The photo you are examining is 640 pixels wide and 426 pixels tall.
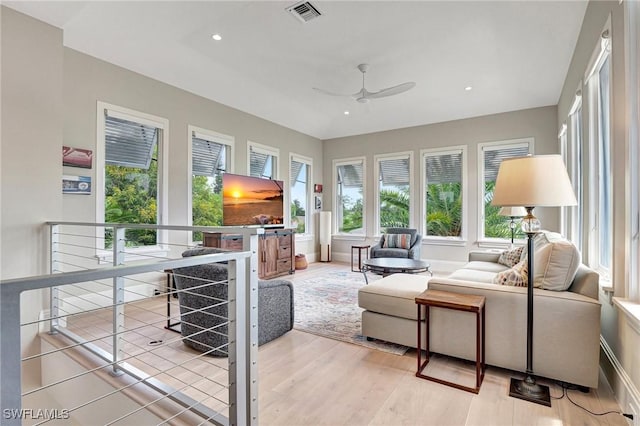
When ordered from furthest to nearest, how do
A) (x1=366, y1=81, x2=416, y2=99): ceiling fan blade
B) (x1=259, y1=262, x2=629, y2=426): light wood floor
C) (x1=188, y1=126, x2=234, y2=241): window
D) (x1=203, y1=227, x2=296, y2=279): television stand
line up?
(x1=203, y1=227, x2=296, y2=279): television stand, (x1=188, y1=126, x2=234, y2=241): window, (x1=366, y1=81, x2=416, y2=99): ceiling fan blade, (x1=259, y1=262, x2=629, y2=426): light wood floor

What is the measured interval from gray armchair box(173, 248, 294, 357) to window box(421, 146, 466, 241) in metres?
4.42

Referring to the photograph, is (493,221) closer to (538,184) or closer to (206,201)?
(538,184)

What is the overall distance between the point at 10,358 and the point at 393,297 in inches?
96.1

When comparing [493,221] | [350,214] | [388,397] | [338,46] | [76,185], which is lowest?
[388,397]

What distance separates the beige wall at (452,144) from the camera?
5.43 metres

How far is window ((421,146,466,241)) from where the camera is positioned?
6.24 meters

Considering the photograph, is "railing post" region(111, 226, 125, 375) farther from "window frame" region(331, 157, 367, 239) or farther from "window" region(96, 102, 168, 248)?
"window frame" region(331, 157, 367, 239)

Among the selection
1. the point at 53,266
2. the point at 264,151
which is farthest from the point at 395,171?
the point at 53,266

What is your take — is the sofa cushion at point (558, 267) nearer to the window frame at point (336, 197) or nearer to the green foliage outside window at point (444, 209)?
the green foliage outside window at point (444, 209)

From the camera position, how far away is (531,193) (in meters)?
1.95

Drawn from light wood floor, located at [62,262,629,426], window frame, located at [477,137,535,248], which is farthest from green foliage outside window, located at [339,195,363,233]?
light wood floor, located at [62,262,629,426]

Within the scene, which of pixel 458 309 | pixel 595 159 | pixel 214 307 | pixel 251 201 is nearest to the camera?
pixel 458 309

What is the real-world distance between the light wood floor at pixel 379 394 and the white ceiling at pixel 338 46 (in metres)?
3.24

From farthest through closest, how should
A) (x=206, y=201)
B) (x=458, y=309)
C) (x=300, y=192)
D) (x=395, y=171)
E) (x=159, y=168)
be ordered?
(x=300, y=192), (x=395, y=171), (x=206, y=201), (x=159, y=168), (x=458, y=309)
